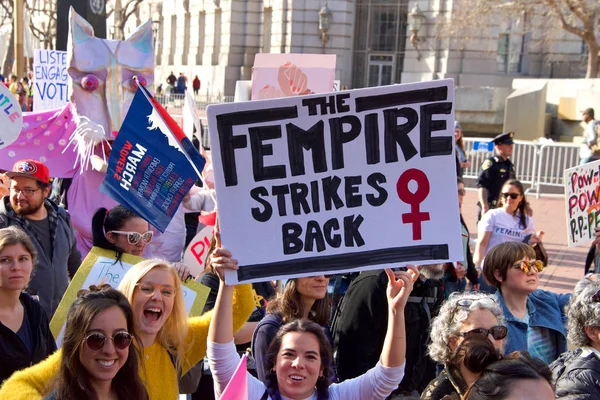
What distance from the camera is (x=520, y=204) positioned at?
785cm

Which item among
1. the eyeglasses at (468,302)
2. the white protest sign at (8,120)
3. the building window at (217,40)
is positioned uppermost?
the building window at (217,40)

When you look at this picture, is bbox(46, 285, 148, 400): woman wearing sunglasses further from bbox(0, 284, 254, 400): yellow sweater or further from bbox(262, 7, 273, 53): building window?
bbox(262, 7, 273, 53): building window

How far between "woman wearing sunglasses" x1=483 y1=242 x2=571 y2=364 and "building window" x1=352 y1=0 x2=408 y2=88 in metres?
34.5

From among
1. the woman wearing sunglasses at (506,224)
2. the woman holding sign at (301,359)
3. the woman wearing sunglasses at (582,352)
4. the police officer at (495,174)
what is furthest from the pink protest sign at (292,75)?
the woman holding sign at (301,359)

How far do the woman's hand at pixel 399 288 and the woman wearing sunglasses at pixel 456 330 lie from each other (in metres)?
0.30

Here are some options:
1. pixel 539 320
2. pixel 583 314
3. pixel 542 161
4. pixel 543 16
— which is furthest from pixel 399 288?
pixel 543 16

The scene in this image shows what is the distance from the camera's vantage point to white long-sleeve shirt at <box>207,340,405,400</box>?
347 cm

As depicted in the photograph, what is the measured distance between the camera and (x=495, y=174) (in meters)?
10.7

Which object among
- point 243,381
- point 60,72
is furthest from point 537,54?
point 243,381

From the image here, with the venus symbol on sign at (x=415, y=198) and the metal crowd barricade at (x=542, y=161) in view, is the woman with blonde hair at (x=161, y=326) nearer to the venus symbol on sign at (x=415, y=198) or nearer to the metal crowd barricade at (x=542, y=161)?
the venus symbol on sign at (x=415, y=198)

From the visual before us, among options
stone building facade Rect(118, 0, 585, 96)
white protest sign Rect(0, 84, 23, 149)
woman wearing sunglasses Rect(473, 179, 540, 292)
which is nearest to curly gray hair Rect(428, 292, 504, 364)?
woman wearing sunglasses Rect(473, 179, 540, 292)

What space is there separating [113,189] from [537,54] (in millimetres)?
29921

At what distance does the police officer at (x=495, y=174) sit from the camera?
1062 cm

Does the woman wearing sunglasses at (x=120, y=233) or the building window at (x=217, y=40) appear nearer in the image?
the woman wearing sunglasses at (x=120, y=233)
